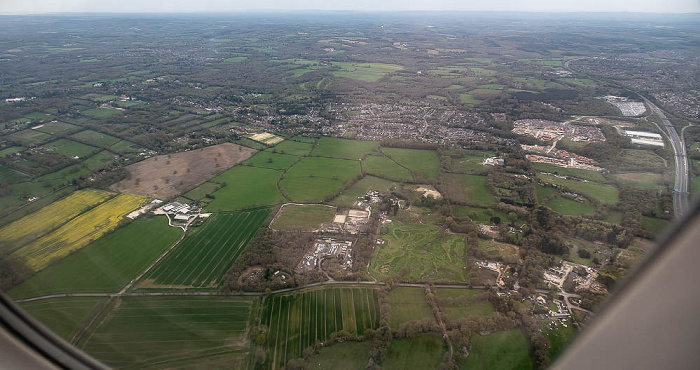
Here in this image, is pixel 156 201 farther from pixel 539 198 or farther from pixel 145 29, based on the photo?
pixel 145 29

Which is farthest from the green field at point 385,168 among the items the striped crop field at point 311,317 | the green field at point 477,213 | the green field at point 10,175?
the green field at point 10,175

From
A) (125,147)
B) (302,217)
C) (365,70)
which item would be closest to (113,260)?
(302,217)

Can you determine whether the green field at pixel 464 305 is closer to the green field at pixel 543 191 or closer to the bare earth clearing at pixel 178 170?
the green field at pixel 543 191

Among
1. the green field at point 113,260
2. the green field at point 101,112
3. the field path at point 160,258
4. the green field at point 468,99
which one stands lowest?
the field path at point 160,258

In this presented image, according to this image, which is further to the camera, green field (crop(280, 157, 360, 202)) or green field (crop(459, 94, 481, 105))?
green field (crop(459, 94, 481, 105))

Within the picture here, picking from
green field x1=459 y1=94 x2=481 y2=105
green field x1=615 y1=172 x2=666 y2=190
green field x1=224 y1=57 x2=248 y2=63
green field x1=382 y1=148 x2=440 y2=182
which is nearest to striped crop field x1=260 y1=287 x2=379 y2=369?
green field x1=382 y1=148 x2=440 y2=182

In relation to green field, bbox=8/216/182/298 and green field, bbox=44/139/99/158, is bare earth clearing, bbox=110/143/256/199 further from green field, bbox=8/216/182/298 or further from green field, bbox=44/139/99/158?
green field, bbox=44/139/99/158

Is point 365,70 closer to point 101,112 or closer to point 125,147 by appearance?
point 101,112
